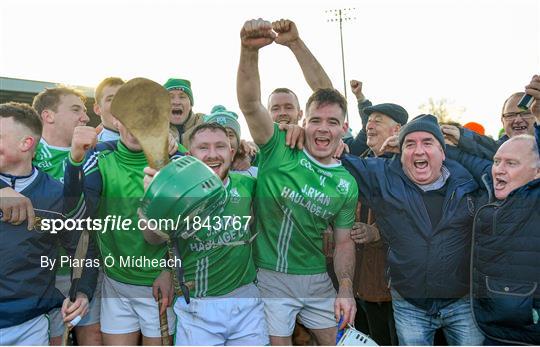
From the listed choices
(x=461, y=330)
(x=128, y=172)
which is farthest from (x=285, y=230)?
(x=461, y=330)

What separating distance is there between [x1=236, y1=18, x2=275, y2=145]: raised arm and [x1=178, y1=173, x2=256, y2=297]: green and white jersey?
14.6 inches

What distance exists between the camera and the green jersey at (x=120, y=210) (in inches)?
112

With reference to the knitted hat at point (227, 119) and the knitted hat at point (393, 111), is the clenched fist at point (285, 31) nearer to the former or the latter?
the knitted hat at point (227, 119)

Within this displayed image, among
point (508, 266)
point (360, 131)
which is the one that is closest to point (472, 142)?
point (508, 266)

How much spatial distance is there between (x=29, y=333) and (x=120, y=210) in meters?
0.81

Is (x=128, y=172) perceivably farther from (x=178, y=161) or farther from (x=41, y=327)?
(x=41, y=327)

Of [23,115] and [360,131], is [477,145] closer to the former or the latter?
[360,131]

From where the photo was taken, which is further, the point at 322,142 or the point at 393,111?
the point at 393,111

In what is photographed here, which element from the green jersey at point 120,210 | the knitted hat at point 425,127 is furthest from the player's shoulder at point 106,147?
the knitted hat at point 425,127

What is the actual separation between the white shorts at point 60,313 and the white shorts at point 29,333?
0.22 meters

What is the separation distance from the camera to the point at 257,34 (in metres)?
2.50

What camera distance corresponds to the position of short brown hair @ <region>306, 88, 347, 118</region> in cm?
310

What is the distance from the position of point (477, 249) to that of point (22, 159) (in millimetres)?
2504

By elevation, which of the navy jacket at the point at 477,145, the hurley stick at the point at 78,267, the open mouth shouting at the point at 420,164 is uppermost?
the navy jacket at the point at 477,145
